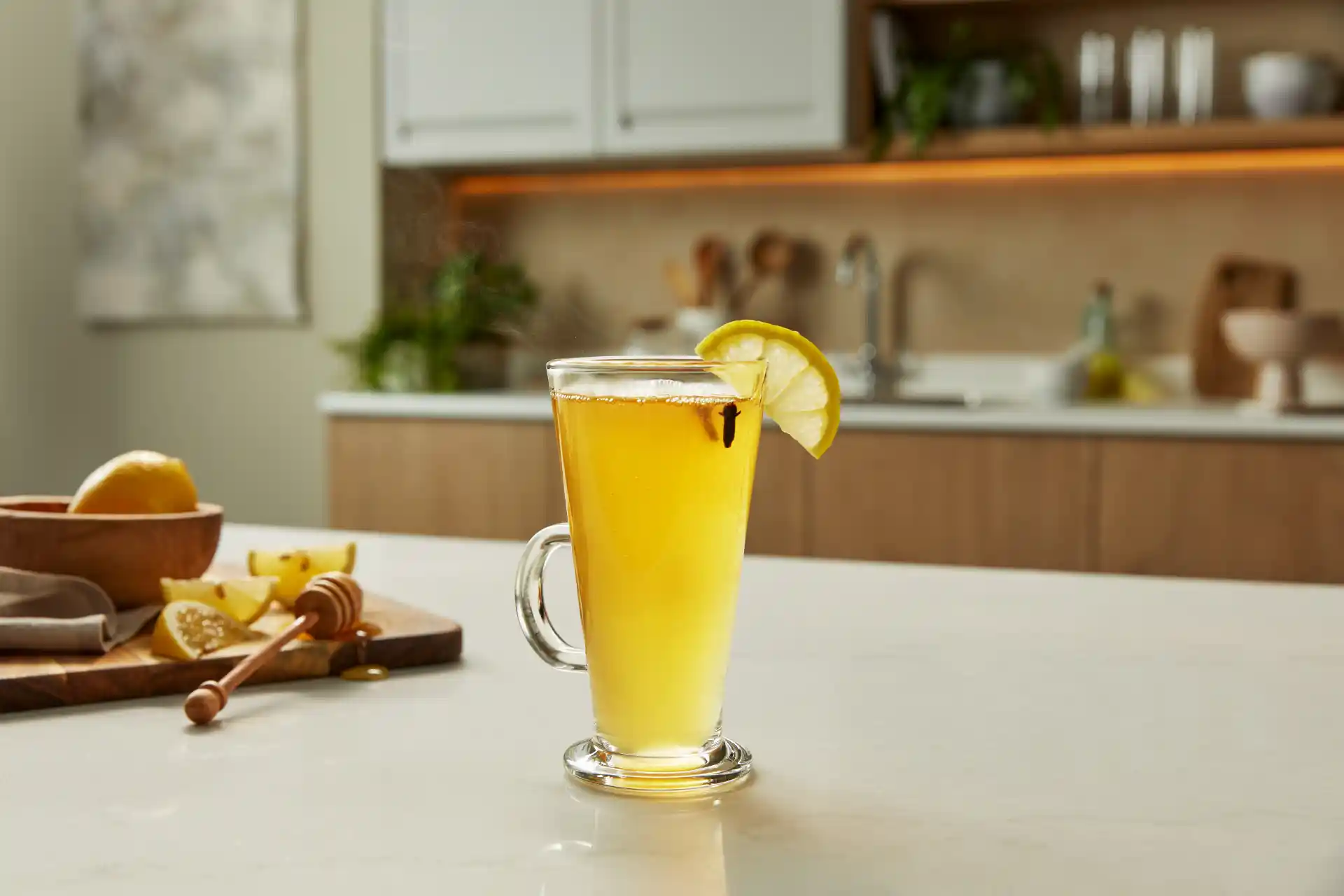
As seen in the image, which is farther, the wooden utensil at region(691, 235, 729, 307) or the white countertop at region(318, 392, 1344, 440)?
the wooden utensil at region(691, 235, 729, 307)

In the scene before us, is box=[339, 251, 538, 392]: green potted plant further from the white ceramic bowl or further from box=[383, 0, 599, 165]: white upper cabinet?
the white ceramic bowl

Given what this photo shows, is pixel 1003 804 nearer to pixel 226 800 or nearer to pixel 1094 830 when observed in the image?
pixel 1094 830

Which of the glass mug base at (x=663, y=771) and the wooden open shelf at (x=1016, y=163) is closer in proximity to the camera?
the glass mug base at (x=663, y=771)

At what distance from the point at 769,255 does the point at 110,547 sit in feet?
9.48

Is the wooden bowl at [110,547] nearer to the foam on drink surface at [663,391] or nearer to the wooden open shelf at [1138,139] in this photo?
the foam on drink surface at [663,391]

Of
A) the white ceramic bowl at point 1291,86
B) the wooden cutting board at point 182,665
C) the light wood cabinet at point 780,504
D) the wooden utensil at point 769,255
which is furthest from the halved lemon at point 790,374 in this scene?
the wooden utensil at point 769,255

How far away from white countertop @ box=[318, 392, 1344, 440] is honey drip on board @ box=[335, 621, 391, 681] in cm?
217

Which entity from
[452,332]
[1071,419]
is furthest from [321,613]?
[452,332]

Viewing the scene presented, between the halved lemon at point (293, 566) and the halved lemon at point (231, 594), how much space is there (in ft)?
0.17

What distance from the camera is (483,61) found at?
3.53 m

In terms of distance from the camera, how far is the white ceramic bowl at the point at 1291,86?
3086 millimetres

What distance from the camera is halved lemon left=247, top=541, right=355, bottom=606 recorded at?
99 cm

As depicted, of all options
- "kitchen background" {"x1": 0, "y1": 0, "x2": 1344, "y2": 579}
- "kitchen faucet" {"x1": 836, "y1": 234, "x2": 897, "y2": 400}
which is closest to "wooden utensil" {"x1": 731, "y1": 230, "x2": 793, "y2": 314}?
"kitchen background" {"x1": 0, "y1": 0, "x2": 1344, "y2": 579}

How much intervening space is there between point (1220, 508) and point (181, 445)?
266 centimetres
